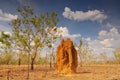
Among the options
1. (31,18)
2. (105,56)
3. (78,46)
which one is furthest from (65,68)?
(105,56)

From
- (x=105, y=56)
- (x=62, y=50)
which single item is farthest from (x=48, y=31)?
(x=105, y=56)

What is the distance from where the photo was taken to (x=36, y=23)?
48312mm

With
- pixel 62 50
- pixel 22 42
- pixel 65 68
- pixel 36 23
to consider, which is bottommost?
pixel 65 68

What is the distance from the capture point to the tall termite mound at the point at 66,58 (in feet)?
110

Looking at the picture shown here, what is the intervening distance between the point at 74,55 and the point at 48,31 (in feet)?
51.0

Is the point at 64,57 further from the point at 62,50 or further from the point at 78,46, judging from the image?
the point at 78,46

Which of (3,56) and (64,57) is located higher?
(3,56)

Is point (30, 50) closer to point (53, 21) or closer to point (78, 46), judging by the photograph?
point (53, 21)

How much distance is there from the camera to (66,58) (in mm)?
34188

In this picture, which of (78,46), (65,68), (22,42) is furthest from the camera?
(78,46)

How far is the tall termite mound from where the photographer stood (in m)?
33.4

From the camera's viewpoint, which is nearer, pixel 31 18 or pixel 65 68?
pixel 65 68

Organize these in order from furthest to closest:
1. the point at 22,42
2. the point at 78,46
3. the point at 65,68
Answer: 1. the point at 78,46
2. the point at 22,42
3. the point at 65,68

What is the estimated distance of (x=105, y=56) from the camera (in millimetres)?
146625
